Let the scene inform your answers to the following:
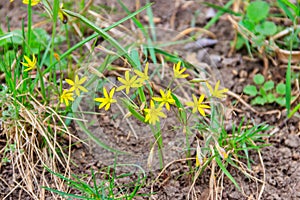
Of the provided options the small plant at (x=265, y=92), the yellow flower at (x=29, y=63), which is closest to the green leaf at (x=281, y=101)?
the small plant at (x=265, y=92)

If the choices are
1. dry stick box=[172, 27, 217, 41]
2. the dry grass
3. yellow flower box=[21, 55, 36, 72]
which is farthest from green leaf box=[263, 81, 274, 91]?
yellow flower box=[21, 55, 36, 72]

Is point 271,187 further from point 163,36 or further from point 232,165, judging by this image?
point 163,36

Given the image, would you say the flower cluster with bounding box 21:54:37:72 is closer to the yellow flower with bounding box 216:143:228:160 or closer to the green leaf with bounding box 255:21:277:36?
the yellow flower with bounding box 216:143:228:160

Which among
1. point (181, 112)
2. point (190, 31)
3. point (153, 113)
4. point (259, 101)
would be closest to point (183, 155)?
point (181, 112)

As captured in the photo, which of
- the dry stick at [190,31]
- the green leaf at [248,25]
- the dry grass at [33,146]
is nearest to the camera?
the dry grass at [33,146]

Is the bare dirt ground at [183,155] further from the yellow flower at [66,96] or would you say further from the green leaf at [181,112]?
the yellow flower at [66,96]

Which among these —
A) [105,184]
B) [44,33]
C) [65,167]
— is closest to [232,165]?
[105,184]
